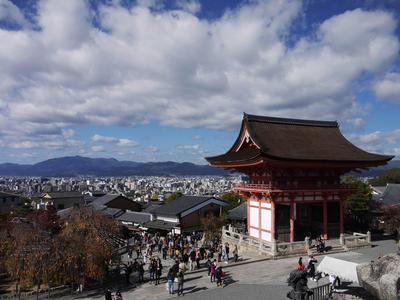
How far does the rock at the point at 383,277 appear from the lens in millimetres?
10234

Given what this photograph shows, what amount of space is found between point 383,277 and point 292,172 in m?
19.9

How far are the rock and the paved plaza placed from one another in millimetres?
6692

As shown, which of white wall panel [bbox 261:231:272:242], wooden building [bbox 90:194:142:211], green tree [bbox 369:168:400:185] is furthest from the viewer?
green tree [bbox 369:168:400:185]

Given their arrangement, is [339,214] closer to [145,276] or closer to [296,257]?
[296,257]

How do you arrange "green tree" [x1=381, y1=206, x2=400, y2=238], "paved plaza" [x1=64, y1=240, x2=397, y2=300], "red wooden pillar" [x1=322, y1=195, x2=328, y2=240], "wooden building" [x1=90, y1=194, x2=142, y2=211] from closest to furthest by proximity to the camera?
"paved plaza" [x1=64, y1=240, x2=397, y2=300] < "red wooden pillar" [x1=322, y1=195, x2=328, y2=240] < "green tree" [x1=381, y1=206, x2=400, y2=238] < "wooden building" [x1=90, y1=194, x2=142, y2=211]

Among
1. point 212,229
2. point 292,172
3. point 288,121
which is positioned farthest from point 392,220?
point 212,229

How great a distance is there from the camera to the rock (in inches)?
403

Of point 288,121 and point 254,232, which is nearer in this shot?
point 254,232

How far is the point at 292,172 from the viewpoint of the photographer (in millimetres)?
30344

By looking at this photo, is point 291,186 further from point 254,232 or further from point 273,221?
point 254,232

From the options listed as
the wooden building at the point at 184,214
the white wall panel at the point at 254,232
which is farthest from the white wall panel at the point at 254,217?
the wooden building at the point at 184,214

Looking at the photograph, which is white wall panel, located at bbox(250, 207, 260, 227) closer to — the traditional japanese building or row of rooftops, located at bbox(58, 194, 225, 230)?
the traditional japanese building

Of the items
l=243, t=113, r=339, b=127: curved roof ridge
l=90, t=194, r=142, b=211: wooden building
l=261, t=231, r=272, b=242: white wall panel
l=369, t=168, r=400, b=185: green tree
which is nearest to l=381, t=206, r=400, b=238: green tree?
l=243, t=113, r=339, b=127: curved roof ridge

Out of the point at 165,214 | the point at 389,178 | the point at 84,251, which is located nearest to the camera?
the point at 84,251
